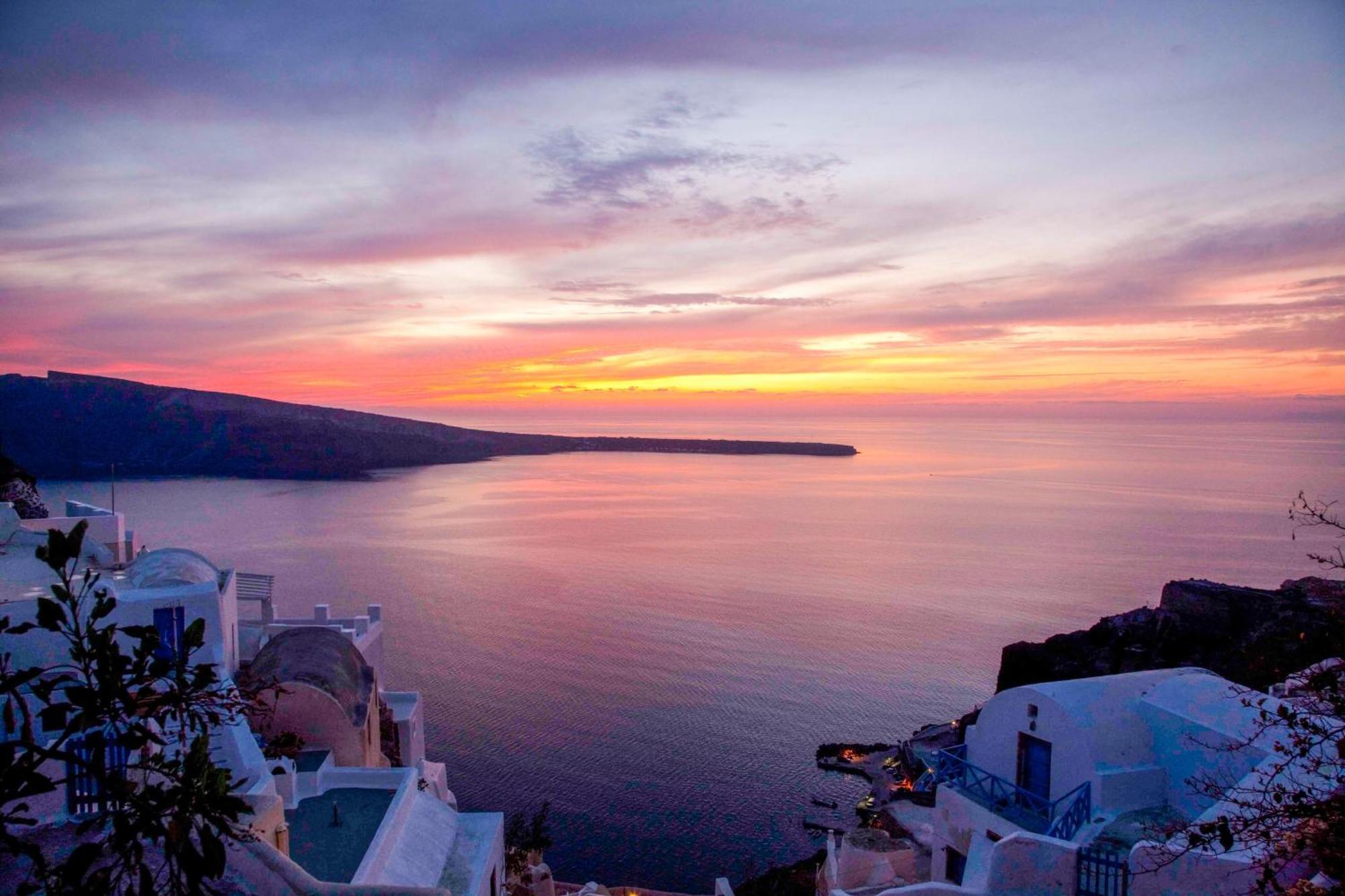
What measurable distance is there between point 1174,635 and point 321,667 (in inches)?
866

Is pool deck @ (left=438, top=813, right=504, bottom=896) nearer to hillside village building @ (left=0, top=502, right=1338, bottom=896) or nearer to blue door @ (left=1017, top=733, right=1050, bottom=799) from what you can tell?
hillside village building @ (left=0, top=502, right=1338, bottom=896)

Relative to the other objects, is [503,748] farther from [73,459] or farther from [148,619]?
[73,459]

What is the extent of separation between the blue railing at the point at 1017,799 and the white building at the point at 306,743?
6014mm

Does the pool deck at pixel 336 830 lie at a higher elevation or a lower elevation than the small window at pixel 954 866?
higher

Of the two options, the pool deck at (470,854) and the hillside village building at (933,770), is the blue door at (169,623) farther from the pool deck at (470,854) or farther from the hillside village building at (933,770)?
the pool deck at (470,854)

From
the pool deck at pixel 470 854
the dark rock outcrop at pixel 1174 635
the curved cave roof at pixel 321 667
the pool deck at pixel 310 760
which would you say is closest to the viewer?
the pool deck at pixel 470 854

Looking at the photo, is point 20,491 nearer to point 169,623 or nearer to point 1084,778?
point 169,623

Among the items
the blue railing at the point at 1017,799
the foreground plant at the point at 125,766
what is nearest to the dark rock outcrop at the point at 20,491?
the foreground plant at the point at 125,766

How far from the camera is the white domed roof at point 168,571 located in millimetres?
10672

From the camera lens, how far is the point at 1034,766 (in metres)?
10.0

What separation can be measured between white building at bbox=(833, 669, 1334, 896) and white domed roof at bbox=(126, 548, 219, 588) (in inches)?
356

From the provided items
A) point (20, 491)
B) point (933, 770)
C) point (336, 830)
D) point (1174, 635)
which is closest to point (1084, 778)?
point (933, 770)

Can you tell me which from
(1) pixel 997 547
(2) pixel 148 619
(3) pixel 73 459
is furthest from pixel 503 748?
(3) pixel 73 459

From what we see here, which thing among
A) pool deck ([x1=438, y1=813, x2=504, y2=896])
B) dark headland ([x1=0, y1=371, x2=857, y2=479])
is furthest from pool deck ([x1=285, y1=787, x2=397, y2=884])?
dark headland ([x1=0, y1=371, x2=857, y2=479])
